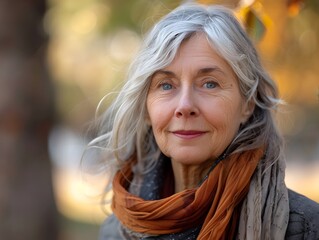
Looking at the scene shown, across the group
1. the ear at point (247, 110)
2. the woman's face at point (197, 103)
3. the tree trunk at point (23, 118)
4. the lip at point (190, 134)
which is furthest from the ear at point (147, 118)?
the tree trunk at point (23, 118)

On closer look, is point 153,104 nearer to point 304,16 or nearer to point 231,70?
point 231,70

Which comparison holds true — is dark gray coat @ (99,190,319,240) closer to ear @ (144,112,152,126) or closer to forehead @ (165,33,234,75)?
forehead @ (165,33,234,75)

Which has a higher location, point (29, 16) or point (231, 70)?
point (29, 16)

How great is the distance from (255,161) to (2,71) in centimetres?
355

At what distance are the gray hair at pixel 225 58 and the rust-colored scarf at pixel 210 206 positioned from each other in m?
0.10

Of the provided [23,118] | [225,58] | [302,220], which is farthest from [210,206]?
[23,118]

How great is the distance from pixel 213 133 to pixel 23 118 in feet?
11.1

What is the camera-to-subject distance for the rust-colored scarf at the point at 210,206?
99.0 inches

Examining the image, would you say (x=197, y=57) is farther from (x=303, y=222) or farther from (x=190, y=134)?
(x=303, y=222)

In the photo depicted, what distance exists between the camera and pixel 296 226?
250 cm

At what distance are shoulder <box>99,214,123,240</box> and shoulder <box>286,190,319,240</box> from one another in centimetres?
93

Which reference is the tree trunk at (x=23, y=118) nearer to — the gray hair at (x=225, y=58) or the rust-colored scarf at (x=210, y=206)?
the gray hair at (x=225, y=58)

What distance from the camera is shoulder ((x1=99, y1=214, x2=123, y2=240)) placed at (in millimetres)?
3147

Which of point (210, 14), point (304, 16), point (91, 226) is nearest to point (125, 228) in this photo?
point (210, 14)
